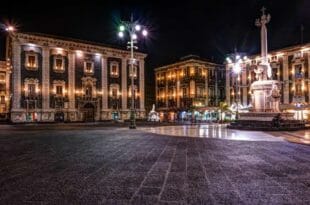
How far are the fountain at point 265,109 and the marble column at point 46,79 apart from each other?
3608 cm

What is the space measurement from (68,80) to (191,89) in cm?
3157

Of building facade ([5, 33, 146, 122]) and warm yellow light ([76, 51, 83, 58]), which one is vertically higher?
warm yellow light ([76, 51, 83, 58])

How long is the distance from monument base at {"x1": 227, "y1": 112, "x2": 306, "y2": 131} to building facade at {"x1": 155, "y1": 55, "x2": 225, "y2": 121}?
3748 centimetres

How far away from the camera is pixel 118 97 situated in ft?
186

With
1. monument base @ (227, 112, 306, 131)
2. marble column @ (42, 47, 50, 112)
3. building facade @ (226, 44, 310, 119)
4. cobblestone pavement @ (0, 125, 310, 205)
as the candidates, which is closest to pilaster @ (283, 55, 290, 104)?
building facade @ (226, 44, 310, 119)

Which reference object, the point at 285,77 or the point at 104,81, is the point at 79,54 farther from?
the point at 285,77

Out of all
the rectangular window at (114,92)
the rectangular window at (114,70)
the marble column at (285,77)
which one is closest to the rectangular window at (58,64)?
the rectangular window at (114,70)

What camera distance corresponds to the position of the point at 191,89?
65812mm

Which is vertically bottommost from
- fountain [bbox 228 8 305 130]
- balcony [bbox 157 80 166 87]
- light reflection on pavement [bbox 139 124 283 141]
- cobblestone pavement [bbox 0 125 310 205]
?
light reflection on pavement [bbox 139 124 283 141]

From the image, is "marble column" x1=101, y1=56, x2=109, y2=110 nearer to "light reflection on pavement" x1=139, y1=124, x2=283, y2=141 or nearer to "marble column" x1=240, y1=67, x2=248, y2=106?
"marble column" x1=240, y1=67, x2=248, y2=106

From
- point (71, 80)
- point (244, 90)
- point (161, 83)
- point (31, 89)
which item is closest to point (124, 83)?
point (71, 80)

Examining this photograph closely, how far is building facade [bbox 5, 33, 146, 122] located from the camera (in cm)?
4494

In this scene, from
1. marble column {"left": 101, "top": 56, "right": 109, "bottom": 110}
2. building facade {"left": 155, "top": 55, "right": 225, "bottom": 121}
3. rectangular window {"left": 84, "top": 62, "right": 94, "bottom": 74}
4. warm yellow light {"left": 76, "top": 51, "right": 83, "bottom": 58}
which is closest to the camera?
warm yellow light {"left": 76, "top": 51, "right": 83, "bottom": 58}

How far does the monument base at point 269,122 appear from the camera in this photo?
21875 millimetres
